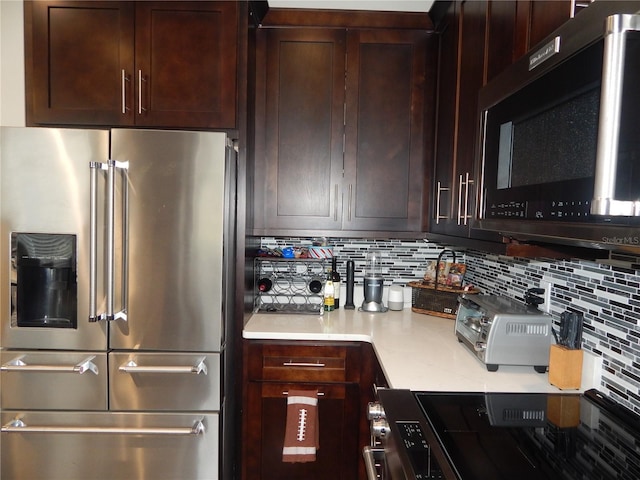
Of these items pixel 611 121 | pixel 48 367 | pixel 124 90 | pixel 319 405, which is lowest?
pixel 319 405

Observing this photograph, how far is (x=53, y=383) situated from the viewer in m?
1.67

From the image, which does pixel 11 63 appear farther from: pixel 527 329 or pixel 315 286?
pixel 527 329

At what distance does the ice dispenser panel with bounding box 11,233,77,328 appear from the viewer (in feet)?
5.35

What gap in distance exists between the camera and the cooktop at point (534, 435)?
872 millimetres

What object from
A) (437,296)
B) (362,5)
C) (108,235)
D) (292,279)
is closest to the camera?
(108,235)

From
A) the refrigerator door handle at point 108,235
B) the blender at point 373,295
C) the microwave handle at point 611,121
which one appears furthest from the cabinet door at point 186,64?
the microwave handle at point 611,121

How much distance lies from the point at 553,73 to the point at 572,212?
0.29m

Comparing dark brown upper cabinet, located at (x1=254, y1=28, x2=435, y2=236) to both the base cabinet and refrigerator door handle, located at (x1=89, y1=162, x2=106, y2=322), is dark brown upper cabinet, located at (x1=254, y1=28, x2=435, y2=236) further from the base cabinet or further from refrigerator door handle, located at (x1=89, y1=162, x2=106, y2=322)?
refrigerator door handle, located at (x1=89, y1=162, x2=106, y2=322)

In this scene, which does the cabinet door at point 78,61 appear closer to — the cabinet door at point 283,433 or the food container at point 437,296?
the cabinet door at point 283,433

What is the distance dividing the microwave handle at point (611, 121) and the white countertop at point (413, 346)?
0.83 meters

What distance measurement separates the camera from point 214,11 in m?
1.83

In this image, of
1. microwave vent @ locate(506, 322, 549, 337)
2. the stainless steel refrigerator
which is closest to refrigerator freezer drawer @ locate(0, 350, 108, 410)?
the stainless steel refrigerator

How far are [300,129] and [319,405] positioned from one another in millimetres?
1332

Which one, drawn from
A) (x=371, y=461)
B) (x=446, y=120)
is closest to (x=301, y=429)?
(x=371, y=461)
